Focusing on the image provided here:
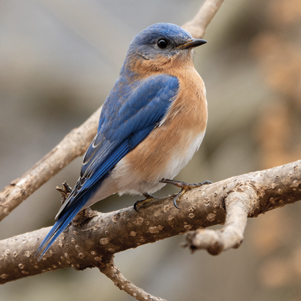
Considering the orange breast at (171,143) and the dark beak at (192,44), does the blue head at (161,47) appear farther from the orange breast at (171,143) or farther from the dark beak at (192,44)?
the orange breast at (171,143)

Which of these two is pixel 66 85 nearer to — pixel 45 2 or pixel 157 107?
pixel 45 2

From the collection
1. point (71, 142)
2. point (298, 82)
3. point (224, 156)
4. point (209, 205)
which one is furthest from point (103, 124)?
point (224, 156)

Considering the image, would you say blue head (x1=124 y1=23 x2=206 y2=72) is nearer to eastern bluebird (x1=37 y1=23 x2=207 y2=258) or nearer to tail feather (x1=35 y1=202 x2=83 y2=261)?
eastern bluebird (x1=37 y1=23 x2=207 y2=258)

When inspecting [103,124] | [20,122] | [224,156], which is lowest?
[103,124]

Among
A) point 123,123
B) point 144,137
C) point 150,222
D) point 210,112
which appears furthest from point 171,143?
point 210,112

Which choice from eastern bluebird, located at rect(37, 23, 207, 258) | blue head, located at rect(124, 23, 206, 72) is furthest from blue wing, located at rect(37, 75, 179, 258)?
blue head, located at rect(124, 23, 206, 72)

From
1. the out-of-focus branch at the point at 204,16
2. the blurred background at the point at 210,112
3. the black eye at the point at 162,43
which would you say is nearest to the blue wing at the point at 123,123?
the black eye at the point at 162,43
